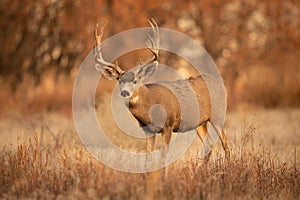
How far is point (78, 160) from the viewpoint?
8000 mm

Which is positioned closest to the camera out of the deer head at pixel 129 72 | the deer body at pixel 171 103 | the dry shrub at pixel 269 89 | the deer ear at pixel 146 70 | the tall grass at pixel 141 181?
the tall grass at pixel 141 181

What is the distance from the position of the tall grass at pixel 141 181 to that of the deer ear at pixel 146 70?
6.06 feet

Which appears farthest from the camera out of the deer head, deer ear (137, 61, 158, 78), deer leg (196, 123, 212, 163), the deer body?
deer leg (196, 123, 212, 163)

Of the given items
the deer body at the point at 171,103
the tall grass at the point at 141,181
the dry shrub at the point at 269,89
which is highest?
the dry shrub at the point at 269,89

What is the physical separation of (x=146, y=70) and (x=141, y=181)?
3013 millimetres

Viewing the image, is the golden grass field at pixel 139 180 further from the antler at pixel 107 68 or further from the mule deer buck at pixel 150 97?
the antler at pixel 107 68

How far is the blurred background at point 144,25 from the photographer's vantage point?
20.4 m

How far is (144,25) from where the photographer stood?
20.3 metres

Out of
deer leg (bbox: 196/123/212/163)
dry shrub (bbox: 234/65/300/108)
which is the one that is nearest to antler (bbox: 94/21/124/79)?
deer leg (bbox: 196/123/212/163)

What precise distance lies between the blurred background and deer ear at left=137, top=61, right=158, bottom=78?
9532 millimetres

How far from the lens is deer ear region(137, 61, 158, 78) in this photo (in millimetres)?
9977

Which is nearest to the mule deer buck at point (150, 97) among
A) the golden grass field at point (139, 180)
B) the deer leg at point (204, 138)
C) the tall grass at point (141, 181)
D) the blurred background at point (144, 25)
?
the deer leg at point (204, 138)

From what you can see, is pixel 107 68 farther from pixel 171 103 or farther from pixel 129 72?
pixel 171 103

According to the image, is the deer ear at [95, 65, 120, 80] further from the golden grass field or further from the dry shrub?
the dry shrub
